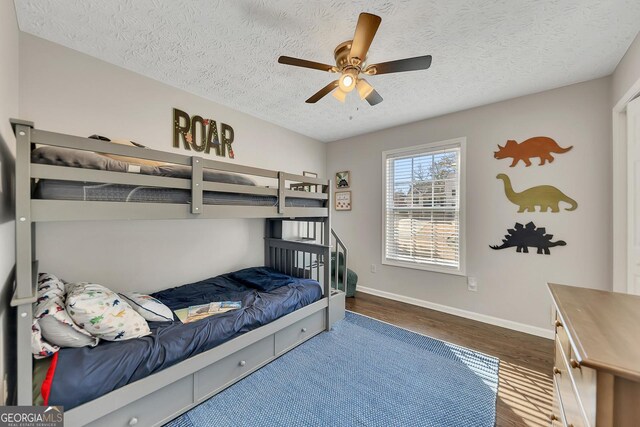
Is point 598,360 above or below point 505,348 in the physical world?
above

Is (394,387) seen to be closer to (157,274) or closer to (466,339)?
(466,339)

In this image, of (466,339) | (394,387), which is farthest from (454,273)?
(394,387)

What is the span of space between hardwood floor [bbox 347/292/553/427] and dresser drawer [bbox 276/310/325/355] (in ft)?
2.56

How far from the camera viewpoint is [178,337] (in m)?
1.53

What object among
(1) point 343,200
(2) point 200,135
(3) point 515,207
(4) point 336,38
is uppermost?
(4) point 336,38

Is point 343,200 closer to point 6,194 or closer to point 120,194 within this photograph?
point 120,194

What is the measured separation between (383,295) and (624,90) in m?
3.15

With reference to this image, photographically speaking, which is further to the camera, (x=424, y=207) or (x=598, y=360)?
(x=424, y=207)

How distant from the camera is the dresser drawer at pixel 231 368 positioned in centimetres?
163

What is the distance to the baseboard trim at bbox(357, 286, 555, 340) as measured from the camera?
2.52 m

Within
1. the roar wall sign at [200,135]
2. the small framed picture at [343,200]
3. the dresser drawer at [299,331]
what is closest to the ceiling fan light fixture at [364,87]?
the roar wall sign at [200,135]

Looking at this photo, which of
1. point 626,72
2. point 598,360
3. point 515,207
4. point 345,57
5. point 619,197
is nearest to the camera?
point 598,360

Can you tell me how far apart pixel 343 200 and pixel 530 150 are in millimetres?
2453

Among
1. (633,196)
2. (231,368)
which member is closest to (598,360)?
(231,368)
